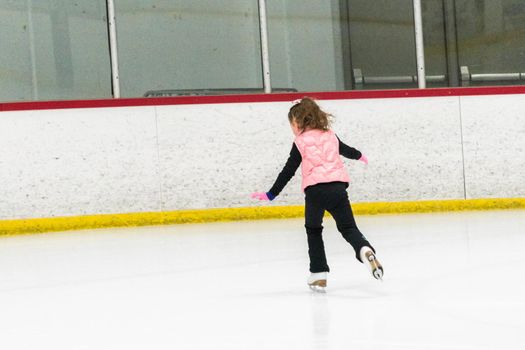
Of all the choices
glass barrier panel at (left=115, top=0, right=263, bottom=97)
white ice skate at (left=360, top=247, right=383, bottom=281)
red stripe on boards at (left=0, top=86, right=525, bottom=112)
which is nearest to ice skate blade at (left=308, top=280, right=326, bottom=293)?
white ice skate at (left=360, top=247, right=383, bottom=281)

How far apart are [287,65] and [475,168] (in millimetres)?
1729

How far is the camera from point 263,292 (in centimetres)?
378

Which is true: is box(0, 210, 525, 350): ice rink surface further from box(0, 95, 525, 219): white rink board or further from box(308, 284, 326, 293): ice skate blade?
box(0, 95, 525, 219): white rink board

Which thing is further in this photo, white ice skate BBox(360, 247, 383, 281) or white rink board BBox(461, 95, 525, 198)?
white rink board BBox(461, 95, 525, 198)

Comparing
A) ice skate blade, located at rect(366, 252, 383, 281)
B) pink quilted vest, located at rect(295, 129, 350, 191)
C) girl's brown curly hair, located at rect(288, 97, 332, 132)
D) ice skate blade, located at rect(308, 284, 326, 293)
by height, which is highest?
girl's brown curly hair, located at rect(288, 97, 332, 132)

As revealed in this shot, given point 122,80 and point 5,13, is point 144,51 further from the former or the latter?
point 5,13

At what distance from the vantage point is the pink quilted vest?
3803 mm

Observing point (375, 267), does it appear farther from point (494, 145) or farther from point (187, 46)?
point (187, 46)

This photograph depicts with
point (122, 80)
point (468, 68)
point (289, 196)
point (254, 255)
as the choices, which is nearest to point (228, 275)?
point (254, 255)

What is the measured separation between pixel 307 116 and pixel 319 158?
188 mm

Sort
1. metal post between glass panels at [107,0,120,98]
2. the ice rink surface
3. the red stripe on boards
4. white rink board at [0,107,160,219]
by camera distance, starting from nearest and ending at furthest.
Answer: the ice rink surface < white rink board at [0,107,160,219] < the red stripe on boards < metal post between glass panels at [107,0,120,98]

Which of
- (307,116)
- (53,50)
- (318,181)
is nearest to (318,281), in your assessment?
(318,181)

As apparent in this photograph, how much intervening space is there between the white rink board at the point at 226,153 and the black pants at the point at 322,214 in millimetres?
3540

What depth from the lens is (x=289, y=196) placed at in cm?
737
